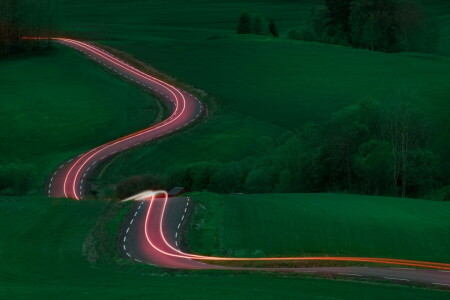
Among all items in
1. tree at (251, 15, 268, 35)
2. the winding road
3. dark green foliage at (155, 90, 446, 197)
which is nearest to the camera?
the winding road

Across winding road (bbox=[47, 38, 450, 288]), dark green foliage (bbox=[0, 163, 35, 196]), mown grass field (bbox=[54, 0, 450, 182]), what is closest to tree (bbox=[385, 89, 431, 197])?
mown grass field (bbox=[54, 0, 450, 182])

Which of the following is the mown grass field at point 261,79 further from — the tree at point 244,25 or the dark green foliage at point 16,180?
the dark green foliage at point 16,180

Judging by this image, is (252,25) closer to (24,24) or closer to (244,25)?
(244,25)

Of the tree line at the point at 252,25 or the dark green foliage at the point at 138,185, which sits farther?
the tree line at the point at 252,25

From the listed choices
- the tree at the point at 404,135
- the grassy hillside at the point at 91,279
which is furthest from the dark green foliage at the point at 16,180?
the tree at the point at 404,135

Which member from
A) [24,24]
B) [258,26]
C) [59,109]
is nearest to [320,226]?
[59,109]

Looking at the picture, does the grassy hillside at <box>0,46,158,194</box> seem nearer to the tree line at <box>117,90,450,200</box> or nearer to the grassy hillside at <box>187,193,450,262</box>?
the tree line at <box>117,90,450,200</box>

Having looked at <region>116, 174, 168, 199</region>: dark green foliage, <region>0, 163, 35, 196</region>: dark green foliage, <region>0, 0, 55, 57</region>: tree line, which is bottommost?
<region>0, 163, 35, 196</region>: dark green foliage
